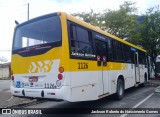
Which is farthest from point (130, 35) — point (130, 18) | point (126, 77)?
point (126, 77)

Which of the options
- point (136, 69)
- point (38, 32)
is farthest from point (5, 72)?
point (38, 32)

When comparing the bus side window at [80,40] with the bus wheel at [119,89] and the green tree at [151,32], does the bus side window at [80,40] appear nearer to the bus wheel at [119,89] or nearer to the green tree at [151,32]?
the bus wheel at [119,89]

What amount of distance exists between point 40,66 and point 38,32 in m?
1.18

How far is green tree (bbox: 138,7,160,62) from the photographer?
2464cm

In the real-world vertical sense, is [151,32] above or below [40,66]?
above

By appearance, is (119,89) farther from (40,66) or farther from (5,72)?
(5,72)

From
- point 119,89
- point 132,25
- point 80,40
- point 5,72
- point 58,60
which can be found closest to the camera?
point 58,60

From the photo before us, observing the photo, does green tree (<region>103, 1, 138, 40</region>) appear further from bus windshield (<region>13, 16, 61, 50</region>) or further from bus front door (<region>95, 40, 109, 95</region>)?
bus windshield (<region>13, 16, 61, 50</region>)

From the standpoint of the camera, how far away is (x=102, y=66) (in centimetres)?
875

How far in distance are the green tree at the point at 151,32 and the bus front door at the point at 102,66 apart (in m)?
16.9

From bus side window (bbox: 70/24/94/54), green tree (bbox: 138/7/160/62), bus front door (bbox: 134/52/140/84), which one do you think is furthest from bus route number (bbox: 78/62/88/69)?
green tree (bbox: 138/7/160/62)

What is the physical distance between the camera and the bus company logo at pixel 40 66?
6800 millimetres

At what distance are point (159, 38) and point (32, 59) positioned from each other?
20.0 m

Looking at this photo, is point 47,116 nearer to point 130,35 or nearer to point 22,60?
point 22,60
